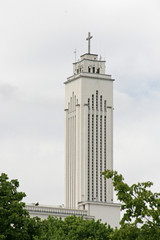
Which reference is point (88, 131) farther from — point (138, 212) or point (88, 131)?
point (138, 212)

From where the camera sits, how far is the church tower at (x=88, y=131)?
541 feet

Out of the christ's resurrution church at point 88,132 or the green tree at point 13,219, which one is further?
the christ's resurrution church at point 88,132

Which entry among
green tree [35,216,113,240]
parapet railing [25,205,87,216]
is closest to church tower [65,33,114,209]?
parapet railing [25,205,87,216]

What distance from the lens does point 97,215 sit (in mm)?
148500

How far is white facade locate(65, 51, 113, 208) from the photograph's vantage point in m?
165

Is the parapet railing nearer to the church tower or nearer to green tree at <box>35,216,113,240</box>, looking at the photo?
the church tower

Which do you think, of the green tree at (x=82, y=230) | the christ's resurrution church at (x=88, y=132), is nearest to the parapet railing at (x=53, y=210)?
the christ's resurrution church at (x=88, y=132)

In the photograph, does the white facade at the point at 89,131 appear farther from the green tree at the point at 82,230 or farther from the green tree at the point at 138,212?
the green tree at the point at 138,212

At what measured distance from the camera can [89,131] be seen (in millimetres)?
167875

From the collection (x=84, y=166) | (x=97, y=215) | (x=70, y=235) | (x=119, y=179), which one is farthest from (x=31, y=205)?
(x=119, y=179)

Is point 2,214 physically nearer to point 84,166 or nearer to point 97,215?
point 97,215

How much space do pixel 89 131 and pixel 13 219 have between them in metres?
103

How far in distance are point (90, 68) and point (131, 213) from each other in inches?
4622

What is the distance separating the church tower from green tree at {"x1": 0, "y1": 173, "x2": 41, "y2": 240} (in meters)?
96.5
